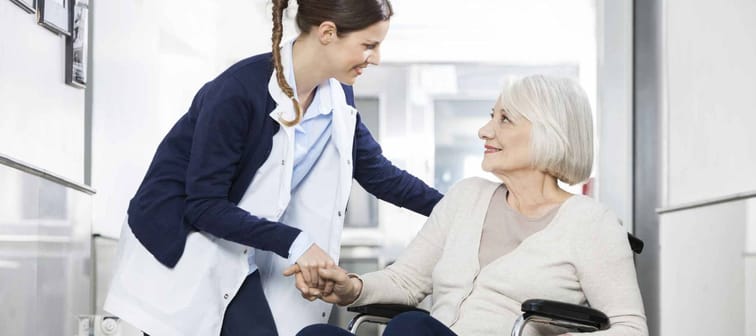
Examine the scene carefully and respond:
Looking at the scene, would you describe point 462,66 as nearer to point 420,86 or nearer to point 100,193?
point 420,86

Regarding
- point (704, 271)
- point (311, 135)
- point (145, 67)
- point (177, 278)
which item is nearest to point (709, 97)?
point (704, 271)

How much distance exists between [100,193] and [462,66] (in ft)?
7.67

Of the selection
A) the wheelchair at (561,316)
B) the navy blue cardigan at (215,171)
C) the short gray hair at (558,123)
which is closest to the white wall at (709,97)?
the short gray hair at (558,123)

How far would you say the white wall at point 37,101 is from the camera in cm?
244

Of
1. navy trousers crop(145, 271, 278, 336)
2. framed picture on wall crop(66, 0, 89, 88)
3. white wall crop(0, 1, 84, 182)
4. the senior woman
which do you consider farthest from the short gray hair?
framed picture on wall crop(66, 0, 89, 88)

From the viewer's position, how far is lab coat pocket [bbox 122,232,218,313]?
2230mm

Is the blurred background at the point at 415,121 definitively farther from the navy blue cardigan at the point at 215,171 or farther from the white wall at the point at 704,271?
the navy blue cardigan at the point at 215,171

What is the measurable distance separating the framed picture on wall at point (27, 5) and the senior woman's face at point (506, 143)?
1234 mm

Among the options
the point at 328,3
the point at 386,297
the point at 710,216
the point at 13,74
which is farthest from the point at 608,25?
the point at 13,74

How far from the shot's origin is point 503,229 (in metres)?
2.11

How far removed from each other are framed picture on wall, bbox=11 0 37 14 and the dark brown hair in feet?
2.29

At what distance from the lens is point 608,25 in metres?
3.31

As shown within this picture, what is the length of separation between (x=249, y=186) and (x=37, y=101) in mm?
820

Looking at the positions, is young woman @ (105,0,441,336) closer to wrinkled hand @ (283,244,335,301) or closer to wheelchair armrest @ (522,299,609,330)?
wrinkled hand @ (283,244,335,301)
